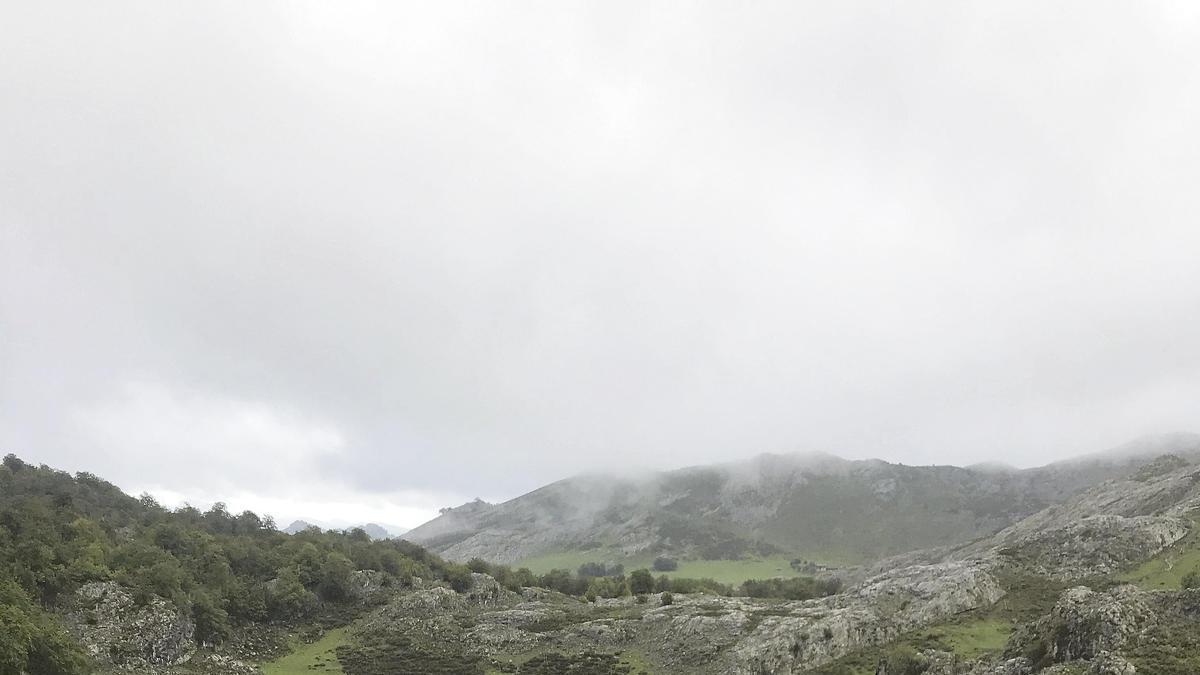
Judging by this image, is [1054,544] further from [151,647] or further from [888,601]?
[151,647]

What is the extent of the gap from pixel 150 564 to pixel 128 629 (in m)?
23.3

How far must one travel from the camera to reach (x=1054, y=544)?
84375 millimetres

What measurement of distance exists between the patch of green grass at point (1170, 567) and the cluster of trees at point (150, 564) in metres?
104

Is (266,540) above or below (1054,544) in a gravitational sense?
above

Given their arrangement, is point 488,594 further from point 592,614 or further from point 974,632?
point 974,632

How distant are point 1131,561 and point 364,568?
126646mm

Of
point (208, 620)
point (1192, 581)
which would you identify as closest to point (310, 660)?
point (208, 620)

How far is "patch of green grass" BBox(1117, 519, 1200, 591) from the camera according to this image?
206 ft

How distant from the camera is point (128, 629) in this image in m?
70.6

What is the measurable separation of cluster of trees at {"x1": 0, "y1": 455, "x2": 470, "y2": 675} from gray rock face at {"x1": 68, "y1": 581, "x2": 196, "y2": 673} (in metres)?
2.29

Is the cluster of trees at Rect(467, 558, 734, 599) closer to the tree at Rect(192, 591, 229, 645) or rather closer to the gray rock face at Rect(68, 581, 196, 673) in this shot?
the tree at Rect(192, 591, 229, 645)

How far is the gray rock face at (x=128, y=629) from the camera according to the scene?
2613 inches

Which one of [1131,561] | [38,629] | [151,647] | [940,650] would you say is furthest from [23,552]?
[1131,561]

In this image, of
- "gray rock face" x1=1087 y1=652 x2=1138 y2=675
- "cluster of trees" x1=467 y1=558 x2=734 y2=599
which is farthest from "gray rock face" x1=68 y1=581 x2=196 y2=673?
"gray rock face" x1=1087 y1=652 x2=1138 y2=675
